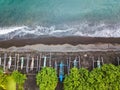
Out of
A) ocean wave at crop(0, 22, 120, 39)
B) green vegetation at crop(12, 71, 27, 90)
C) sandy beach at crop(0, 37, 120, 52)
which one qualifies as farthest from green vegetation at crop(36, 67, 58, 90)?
ocean wave at crop(0, 22, 120, 39)

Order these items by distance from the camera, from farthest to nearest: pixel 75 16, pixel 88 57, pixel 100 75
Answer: pixel 75 16, pixel 88 57, pixel 100 75

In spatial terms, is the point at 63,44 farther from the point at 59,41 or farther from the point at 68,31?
the point at 68,31

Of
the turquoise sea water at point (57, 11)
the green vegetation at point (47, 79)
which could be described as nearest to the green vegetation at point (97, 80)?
the green vegetation at point (47, 79)

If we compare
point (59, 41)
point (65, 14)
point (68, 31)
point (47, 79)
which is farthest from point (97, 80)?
point (65, 14)

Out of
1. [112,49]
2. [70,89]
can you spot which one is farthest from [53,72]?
[112,49]

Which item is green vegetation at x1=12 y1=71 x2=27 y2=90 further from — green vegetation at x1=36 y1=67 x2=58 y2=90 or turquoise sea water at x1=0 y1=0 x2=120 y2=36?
turquoise sea water at x1=0 y1=0 x2=120 y2=36

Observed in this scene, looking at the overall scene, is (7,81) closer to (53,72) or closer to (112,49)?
(53,72)
